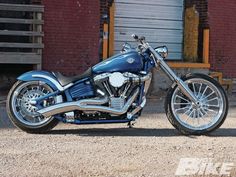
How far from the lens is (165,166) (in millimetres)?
5555

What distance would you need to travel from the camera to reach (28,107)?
23.2ft

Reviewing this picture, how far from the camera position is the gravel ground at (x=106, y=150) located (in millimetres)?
5383

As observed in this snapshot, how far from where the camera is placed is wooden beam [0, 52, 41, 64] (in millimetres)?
11625

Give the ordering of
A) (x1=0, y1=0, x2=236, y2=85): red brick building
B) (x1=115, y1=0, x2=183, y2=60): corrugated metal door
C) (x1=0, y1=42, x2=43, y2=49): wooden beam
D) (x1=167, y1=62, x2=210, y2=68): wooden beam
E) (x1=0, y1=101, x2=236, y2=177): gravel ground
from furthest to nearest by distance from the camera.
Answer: (x1=115, y1=0, x2=183, y2=60): corrugated metal door
(x1=167, y1=62, x2=210, y2=68): wooden beam
(x1=0, y1=0, x2=236, y2=85): red brick building
(x1=0, y1=42, x2=43, y2=49): wooden beam
(x1=0, y1=101, x2=236, y2=177): gravel ground

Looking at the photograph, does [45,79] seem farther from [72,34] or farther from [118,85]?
[72,34]

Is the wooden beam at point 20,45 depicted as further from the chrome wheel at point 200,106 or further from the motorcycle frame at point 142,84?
the chrome wheel at point 200,106

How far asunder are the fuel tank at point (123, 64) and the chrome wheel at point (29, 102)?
2.58 ft

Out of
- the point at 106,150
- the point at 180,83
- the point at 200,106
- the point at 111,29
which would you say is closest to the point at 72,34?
the point at 111,29

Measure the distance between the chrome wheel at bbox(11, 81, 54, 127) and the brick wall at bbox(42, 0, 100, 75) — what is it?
18.1ft

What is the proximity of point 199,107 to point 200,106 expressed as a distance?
0.02m

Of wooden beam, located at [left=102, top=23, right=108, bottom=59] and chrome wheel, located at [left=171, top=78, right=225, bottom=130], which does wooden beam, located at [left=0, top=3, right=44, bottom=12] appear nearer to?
wooden beam, located at [left=102, top=23, right=108, bottom=59]

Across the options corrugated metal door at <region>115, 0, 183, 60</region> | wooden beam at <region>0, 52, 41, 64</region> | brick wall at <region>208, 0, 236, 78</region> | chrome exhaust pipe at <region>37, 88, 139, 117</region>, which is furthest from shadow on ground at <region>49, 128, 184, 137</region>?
brick wall at <region>208, 0, 236, 78</region>

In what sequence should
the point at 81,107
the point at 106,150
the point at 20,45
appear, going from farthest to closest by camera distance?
1. the point at 20,45
2. the point at 81,107
3. the point at 106,150

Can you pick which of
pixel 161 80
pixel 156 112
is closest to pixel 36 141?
pixel 156 112
